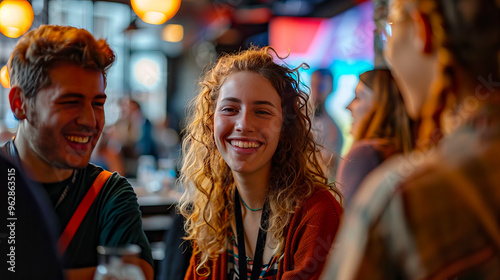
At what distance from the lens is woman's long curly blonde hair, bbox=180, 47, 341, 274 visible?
1.14 m

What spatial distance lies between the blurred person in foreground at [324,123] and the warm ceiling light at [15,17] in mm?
733

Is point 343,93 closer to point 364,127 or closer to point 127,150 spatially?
point 364,127

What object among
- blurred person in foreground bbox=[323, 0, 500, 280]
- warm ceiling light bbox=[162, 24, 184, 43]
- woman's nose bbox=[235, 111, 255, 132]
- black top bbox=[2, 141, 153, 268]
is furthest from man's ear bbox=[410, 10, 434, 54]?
warm ceiling light bbox=[162, 24, 184, 43]

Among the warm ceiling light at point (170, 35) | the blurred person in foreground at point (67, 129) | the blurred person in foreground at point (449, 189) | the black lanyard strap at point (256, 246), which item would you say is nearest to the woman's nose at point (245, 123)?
the black lanyard strap at point (256, 246)

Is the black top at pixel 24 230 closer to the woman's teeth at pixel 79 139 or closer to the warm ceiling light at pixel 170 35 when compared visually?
the woman's teeth at pixel 79 139

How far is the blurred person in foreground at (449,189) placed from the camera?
1.51ft

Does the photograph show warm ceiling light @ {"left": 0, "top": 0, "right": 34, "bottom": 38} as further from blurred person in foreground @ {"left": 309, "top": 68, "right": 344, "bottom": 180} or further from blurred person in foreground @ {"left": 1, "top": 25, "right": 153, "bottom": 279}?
blurred person in foreground @ {"left": 309, "top": 68, "right": 344, "bottom": 180}

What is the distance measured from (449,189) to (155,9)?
1.71m

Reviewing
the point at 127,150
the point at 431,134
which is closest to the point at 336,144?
the point at 127,150

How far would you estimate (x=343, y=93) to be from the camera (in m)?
1.31

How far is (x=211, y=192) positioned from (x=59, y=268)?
50cm

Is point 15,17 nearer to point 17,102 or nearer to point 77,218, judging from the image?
point 17,102

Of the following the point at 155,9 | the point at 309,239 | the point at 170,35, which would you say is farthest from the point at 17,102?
the point at 170,35

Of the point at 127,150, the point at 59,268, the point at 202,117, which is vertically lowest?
the point at 59,268
